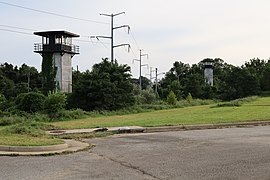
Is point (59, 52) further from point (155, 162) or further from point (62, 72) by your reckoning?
point (155, 162)

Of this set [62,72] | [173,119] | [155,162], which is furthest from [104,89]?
[155,162]

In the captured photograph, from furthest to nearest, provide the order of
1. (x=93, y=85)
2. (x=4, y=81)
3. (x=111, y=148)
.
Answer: (x=4, y=81) < (x=93, y=85) < (x=111, y=148)

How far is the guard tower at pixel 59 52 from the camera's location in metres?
58.1

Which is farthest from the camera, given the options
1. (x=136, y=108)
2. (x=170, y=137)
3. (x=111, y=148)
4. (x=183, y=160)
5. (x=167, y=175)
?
(x=136, y=108)

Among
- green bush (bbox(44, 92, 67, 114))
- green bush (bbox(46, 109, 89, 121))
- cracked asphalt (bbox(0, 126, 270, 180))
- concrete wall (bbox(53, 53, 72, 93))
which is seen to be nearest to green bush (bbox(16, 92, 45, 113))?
green bush (bbox(44, 92, 67, 114))

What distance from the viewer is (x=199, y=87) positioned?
81.9 m

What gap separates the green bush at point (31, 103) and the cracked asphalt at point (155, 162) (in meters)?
23.0

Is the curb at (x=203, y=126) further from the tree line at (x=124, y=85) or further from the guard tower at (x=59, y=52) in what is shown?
the guard tower at (x=59, y=52)

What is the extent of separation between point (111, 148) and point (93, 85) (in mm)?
29735

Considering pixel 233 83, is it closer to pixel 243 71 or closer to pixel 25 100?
pixel 243 71

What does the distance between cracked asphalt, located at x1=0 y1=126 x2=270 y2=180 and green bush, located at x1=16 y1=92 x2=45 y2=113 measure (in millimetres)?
23045

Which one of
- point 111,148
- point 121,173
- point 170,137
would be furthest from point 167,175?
point 170,137

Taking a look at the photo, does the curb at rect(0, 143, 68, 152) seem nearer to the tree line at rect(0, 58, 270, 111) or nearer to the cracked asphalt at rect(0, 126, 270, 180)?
the cracked asphalt at rect(0, 126, 270, 180)

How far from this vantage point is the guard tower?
58125 millimetres
